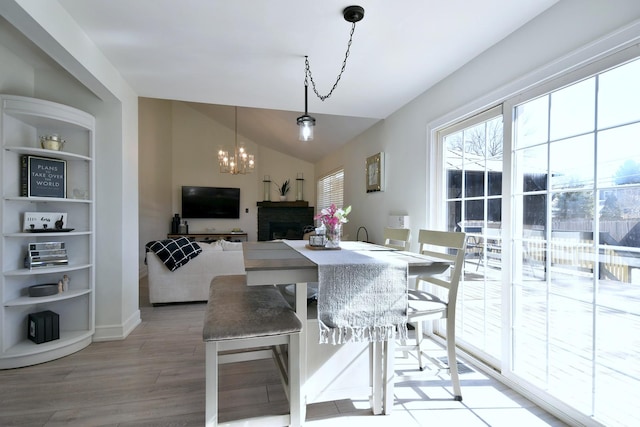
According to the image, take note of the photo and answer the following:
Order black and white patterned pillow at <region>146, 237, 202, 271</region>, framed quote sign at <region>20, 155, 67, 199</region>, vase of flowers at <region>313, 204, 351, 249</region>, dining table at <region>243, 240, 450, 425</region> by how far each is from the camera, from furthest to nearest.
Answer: black and white patterned pillow at <region>146, 237, 202, 271</region> < framed quote sign at <region>20, 155, 67, 199</region> < vase of flowers at <region>313, 204, 351, 249</region> < dining table at <region>243, 240, 450, 425</region>

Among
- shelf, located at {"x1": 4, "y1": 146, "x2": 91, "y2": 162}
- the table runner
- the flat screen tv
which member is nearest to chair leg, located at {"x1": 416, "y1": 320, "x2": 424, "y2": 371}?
the table runner

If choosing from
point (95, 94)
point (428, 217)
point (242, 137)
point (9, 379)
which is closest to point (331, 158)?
point (242, 137)

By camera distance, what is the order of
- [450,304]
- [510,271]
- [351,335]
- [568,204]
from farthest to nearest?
[510,271], [450,304], [568,204], [351,335]

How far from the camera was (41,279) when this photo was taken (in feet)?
8.03

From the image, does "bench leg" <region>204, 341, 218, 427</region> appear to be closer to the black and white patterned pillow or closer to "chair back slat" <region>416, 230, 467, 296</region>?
"chair back slat" <region>416, 230, 467, 296</region>

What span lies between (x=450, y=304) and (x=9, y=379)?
9.54 feet

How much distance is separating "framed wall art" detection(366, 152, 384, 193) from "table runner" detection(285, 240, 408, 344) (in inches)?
88.3

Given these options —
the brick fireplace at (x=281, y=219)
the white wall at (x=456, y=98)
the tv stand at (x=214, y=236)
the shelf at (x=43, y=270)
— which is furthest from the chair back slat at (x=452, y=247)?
the tv stand at (x=214, y=236)

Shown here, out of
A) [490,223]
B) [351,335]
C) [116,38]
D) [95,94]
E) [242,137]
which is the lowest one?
[351,335]

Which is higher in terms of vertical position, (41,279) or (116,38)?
(116,38)

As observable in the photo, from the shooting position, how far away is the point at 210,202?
7016 mm

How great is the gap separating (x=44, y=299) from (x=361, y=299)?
2.39m

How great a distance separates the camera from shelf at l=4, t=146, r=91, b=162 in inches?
84.8

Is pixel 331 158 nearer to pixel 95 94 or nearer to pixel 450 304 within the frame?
pixel 95 94
